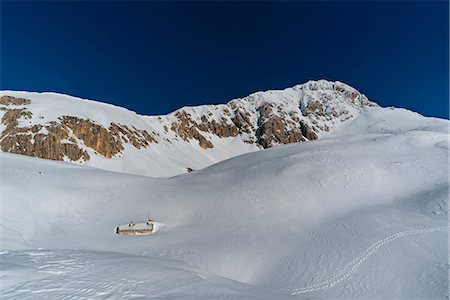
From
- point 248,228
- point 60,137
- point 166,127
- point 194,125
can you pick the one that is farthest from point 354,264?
point 194,125

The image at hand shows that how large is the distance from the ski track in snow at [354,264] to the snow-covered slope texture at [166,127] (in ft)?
196

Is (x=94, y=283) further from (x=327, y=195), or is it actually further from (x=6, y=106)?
(x=6, y=106)

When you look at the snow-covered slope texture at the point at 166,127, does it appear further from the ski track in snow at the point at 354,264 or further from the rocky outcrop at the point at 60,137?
the ski track in snow at the point at 354,264

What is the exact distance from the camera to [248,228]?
1515cm

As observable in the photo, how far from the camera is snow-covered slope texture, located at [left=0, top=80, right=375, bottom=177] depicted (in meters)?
71.1

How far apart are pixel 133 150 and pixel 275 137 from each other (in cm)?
6576

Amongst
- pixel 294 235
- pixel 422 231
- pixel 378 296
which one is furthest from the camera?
pixel 294 235

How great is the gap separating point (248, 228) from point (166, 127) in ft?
337

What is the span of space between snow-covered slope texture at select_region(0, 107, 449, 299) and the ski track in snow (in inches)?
1.5

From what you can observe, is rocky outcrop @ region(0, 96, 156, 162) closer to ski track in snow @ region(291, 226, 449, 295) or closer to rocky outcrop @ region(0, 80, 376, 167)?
rocky outcrop @ region(0, 80, 376, 167)

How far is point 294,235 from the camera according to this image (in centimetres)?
1416

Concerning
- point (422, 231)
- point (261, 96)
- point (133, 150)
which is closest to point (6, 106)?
point (133, 150)

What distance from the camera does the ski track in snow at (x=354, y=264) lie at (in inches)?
396

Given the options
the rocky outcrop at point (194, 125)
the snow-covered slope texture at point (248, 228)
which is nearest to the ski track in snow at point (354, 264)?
the snow-covered slope texture at point (248, 228)
